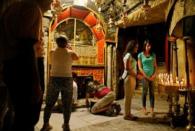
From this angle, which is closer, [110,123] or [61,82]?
[61,82]

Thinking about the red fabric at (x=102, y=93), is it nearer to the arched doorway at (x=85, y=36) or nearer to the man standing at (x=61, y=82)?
the man standing at (x=61, y=82)

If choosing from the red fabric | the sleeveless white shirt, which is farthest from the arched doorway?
the sleeveless white shirt

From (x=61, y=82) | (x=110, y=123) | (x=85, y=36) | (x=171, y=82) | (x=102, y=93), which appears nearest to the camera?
(x=61, y=82)

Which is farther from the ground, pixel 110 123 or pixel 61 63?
pixel 61 63

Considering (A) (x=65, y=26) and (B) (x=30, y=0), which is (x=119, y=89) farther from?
(B) (x=30, y=0)

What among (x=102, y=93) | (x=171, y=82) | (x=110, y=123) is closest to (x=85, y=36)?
(x=102, y=93)

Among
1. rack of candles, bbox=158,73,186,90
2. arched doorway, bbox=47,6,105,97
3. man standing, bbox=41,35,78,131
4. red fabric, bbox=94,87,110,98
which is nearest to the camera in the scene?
man standing, bbox=41,35,78,131

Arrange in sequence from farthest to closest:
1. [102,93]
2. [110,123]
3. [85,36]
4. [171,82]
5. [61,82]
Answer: [85,36]
[102,93]
[110,123]
[171,82]
[61,82]

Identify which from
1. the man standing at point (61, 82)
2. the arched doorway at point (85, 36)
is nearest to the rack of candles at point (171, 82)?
the man standing at point (61, 82)

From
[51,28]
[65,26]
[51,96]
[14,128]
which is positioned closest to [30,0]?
[14,128]

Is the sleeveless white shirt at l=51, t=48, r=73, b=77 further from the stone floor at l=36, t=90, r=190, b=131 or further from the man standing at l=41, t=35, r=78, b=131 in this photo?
the stone floor at l=36, t=90, r=190, b=131

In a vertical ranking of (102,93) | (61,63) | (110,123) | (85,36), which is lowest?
(110,123)

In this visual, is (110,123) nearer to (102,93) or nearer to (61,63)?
(102,93)

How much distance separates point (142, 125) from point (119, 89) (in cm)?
534
